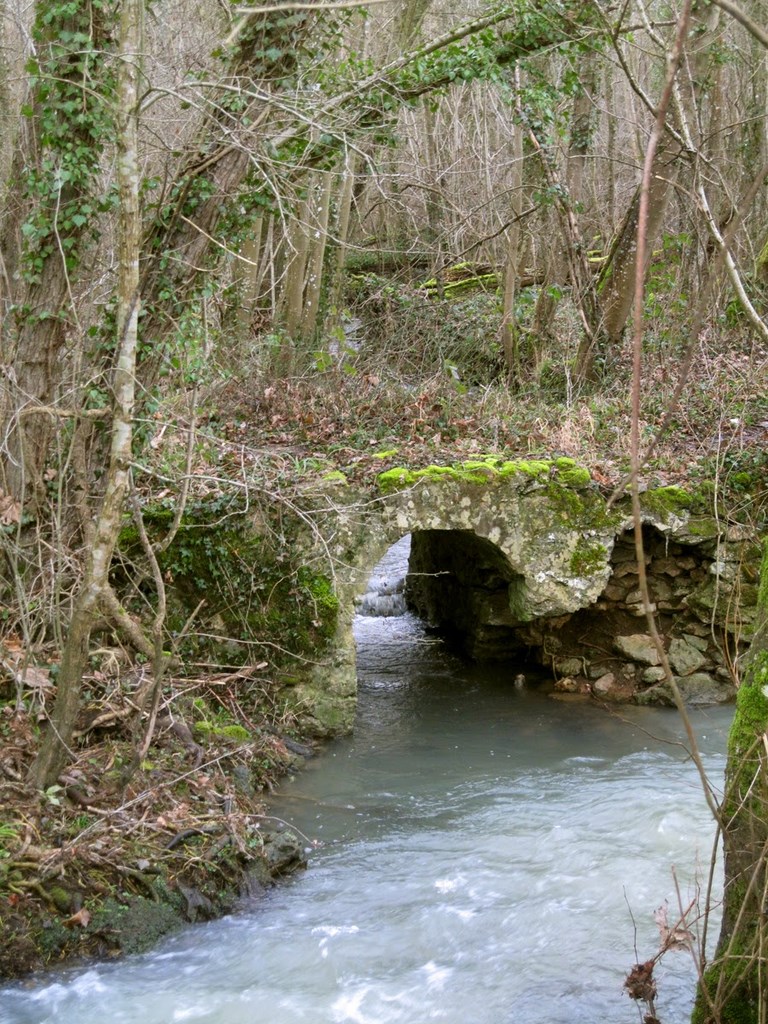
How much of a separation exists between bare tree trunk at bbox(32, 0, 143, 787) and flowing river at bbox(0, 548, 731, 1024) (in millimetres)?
1428

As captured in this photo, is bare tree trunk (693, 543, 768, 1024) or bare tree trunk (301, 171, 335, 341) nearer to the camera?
bare tree trunk (693, 543, 768, 1024)

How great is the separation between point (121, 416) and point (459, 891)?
323 cm

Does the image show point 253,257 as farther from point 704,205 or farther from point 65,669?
point 704,205

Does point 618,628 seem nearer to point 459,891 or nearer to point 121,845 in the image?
point 459,891

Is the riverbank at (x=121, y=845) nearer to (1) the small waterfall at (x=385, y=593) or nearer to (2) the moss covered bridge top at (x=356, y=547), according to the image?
(2) the moss covered bridge top at (x=356, y=547)

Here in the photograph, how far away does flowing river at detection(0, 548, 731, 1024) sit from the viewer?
4.42 meters

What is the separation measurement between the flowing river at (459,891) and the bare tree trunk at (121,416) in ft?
4.68

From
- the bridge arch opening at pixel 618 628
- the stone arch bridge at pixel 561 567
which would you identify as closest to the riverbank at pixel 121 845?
the stone arch bridge at pixel 561 567

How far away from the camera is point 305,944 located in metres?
4.93

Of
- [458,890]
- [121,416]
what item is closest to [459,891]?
[458,890]

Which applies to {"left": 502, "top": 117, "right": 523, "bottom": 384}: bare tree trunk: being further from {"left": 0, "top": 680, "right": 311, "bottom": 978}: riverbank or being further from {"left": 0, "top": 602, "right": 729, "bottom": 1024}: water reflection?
{"left": 0, "top": 680, "right": 311, "bottom": 978}: riverbank

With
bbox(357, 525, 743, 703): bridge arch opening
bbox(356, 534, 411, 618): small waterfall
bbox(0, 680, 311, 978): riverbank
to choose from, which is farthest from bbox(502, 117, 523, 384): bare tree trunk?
bbox(0, 680, 311, 978): riverbank

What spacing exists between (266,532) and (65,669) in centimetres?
266

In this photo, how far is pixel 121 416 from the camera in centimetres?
495
